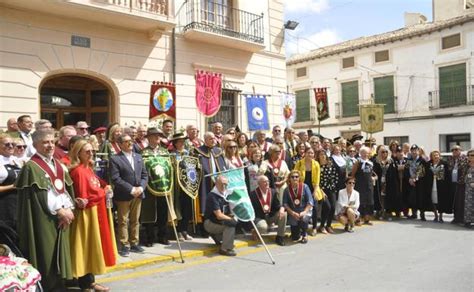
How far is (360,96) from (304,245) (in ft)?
87.0

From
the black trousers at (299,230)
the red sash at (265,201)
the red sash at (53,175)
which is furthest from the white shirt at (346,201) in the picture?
the red sash at (53,175)

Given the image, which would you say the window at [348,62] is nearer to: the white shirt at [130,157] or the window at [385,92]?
the window at [385,92]

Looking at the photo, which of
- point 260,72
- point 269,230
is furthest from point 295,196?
point 260,72

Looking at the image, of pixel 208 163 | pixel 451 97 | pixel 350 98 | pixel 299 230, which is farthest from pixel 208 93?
pixel 350 98

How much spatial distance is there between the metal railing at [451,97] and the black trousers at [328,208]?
72.4 feet

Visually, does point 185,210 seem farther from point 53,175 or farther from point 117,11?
point 117,11

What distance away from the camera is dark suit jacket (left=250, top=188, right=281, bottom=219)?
7750 mm

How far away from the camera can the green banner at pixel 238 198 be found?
23.1 ft

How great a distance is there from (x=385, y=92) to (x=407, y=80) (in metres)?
1.73

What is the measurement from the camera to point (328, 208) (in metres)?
8.70

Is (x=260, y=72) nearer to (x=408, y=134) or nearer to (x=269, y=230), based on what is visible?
(x=269, y=230)

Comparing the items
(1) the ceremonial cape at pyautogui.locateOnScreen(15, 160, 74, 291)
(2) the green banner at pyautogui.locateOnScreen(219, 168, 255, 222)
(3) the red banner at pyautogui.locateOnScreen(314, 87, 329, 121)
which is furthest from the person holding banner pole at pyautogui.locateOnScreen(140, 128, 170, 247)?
(3) the red banner at pyautogui.locateOnScreen(314, 87, 329, 121)

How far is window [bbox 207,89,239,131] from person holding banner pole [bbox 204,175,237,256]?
8.61m

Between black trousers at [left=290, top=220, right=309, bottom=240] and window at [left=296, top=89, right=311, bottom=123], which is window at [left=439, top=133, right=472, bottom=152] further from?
black trousers at [left=290, top=220, right=309, bottom=240]
